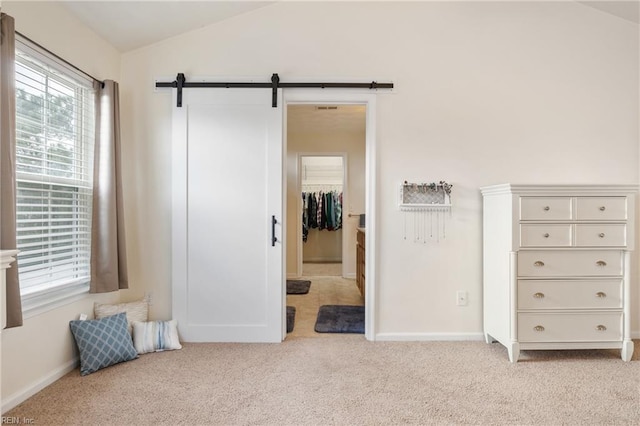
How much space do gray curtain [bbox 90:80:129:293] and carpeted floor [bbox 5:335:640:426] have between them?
25.8 inches

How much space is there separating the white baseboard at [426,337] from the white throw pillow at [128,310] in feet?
6.16

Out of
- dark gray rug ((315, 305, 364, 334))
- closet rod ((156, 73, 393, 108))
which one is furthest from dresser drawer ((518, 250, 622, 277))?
closet rod ((156, 73, 393, 108))

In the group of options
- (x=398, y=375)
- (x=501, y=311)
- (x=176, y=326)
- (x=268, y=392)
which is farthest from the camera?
(x=176, y=326)

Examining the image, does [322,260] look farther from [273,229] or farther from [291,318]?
[273,229]

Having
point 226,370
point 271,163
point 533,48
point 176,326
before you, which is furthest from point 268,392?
point 533,48

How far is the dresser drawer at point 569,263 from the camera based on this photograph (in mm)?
2344

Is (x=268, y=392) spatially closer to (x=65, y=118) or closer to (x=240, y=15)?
(x=65, y=118)

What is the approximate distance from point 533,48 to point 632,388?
2528mm

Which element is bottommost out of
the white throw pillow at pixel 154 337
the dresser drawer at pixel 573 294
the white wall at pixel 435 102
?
the white throw pillow at pixel 154 337

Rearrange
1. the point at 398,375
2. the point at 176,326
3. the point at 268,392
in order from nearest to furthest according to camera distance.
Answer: the point at 268,392
the point at 398,375
the point at 176,326

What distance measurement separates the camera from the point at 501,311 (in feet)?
8.04

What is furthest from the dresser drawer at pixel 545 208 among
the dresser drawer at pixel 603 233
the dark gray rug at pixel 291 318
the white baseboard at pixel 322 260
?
the white baseboard at pixel 322 260

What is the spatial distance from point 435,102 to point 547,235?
131cm

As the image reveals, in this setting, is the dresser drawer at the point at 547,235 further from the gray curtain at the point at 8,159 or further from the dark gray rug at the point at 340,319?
the gray curtain at the point at 8,159
